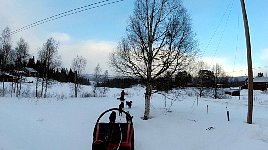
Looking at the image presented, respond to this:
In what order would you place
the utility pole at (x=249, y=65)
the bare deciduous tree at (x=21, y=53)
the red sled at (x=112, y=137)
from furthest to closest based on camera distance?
the bare deciduous tree at (x=21, y=53)
the utility pole at (x=249, y=65)
the red sled at (x=112, y=137)

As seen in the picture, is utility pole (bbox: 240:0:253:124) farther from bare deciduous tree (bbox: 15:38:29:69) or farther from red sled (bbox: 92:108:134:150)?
bare deciduous tree (bbox: 15:38:29:69)

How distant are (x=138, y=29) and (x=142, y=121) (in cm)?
559

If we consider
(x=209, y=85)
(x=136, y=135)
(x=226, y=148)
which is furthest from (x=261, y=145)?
(x=209, y=85)

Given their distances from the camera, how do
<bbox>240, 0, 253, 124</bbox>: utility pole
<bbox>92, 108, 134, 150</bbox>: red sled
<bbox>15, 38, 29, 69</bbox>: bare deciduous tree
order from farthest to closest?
1. <bbox>15, 38, 29, 69</bbox>: bare deciduous tree
2. <bbox>240, 0, 253, 124</bbox>: utility pole
3. <bbox>92, 108, 134, 150</bbox>: red sled

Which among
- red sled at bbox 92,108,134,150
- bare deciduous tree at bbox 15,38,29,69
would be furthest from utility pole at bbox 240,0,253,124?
bare deciduous tree at bbox 15,38,29,69

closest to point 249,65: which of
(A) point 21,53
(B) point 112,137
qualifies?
(B) point 112,137

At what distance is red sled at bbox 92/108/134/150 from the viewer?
8.01m

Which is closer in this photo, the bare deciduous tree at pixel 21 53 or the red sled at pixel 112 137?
the red sled at pixel 112 137

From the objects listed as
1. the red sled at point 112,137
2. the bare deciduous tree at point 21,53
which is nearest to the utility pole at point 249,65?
the red sled at point 112,137

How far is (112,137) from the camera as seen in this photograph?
8.30 metres

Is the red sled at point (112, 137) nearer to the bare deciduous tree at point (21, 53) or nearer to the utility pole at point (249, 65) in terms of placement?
the utility pole at point (249, 65)

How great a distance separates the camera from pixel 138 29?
1697 centimetres

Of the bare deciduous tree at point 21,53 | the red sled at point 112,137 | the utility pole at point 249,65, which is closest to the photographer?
the red sled at point 112,137

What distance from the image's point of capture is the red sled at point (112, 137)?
8008 mm
